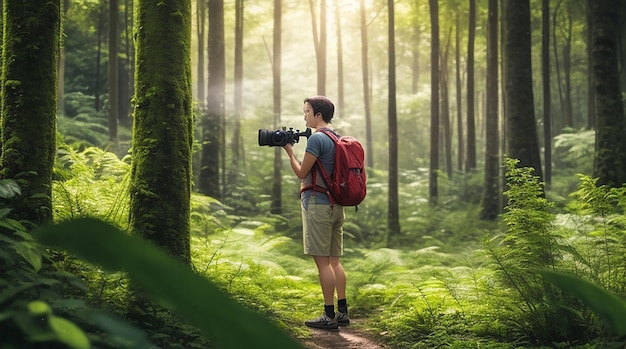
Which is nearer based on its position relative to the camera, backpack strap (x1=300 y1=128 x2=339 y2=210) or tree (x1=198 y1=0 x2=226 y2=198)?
backpack strap (x1=300 y1=128 x2=339 y2=210)

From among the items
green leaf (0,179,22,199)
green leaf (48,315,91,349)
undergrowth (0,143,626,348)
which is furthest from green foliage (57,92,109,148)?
green leaf (48,315,91,349)

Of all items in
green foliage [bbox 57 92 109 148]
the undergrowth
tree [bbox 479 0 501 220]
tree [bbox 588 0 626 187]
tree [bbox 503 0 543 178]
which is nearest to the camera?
the undergrowth

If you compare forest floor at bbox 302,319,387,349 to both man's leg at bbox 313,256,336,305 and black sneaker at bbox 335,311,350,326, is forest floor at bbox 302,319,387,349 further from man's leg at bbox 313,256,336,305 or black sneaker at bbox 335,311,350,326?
man's leg at bbox 313,256,336,305

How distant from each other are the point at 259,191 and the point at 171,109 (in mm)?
16500

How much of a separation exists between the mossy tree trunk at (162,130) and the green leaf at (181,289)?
174 inches

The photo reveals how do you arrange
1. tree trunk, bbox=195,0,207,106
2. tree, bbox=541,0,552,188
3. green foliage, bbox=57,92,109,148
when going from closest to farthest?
green foliage, bbox=57,92,109,148 → tree, bbox=541,0,552,188 → tree trunk, bbox=195,0,207,106

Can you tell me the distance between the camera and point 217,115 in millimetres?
16156

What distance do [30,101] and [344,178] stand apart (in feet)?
9.89

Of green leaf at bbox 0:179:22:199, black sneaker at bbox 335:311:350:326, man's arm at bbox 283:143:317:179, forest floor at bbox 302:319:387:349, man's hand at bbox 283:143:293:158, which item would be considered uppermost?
man's hand at bbox 283:143:293:158

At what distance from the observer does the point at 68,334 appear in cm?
107

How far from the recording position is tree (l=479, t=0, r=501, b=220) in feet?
59.1

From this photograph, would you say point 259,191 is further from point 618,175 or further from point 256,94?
A: point 256,94

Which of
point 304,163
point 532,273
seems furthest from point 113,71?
point 532,273

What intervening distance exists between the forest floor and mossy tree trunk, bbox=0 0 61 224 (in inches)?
100
